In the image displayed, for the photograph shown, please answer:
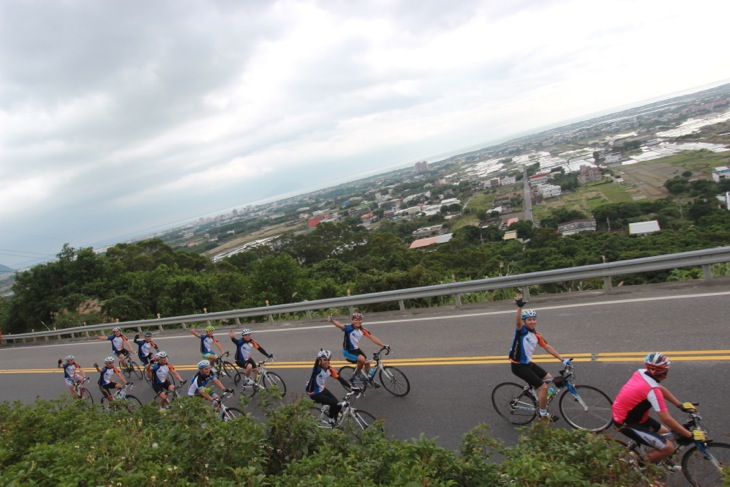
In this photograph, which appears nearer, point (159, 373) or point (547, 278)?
point (159, 373)

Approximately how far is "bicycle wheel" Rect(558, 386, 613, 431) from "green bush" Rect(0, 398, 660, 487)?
7.43 ft

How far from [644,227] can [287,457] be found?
29.2m

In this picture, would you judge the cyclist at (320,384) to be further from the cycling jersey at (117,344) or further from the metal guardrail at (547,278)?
the cycling jersey at (117,344)

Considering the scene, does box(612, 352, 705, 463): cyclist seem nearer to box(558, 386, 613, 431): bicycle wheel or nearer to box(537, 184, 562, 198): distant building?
box(558, 386, 613, 431): bicycle wheel

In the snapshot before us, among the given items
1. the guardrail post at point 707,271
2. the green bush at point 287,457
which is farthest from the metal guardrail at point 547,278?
the green bush at point 287,457

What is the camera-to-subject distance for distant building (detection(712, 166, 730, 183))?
30828 mm

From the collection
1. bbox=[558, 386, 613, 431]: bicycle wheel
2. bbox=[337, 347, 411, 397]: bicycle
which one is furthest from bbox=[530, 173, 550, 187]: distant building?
bbox=[558, 386, 613, 431]: bicycle wheel

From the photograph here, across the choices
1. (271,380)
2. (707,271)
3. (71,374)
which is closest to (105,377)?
(71,374)

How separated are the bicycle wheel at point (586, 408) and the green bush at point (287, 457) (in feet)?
7.43

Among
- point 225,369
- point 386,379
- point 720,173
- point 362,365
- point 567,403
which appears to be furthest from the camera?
point 720,173

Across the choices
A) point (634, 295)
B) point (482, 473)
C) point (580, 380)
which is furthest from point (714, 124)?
point (482, 473)

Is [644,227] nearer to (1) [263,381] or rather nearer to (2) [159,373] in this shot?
(1) [263,381]

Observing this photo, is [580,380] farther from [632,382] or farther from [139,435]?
[139,435]

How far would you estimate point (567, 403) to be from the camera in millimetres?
5863
